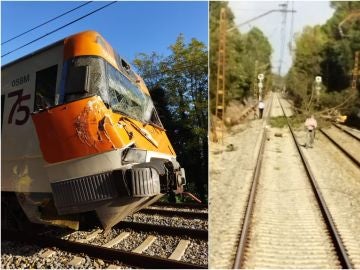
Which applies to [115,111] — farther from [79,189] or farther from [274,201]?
[274,201]

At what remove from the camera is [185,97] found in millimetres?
3338

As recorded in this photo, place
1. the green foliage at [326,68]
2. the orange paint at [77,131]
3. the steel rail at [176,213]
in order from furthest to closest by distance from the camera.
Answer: the steel rail at [176,213], the green foliage at [326,68], the orange paint at [77,131]

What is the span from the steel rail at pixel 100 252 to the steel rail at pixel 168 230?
2.41ft

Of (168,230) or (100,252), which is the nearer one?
(100,252)

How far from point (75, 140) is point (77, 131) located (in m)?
0.07

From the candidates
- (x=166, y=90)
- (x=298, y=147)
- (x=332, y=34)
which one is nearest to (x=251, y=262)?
(x=298, y=147)

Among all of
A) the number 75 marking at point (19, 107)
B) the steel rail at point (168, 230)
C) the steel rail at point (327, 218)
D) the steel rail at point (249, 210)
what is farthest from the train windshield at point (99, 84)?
the steel rail at point (327, 218)

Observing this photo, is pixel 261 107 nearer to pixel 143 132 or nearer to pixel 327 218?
pixel 143 132

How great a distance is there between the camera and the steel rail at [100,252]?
3246mm

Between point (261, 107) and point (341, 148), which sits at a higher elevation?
point (261, 107)

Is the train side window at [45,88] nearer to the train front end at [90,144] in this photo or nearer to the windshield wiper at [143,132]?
the train front end at [90,144]

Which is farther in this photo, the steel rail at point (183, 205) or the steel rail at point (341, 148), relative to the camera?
the steel rail at point (183, 205)

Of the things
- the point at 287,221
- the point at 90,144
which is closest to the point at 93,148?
the point at 90,144

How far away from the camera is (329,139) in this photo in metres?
4.54
